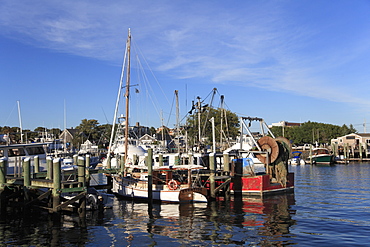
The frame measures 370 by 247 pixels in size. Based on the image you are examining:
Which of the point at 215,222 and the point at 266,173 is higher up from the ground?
the point at 266,173

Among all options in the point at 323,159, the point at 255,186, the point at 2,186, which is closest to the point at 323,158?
the point at 323,159

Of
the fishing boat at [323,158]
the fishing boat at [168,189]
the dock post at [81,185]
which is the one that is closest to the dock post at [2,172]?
the dock post at [81,185]

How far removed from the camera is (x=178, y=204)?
88.1ft

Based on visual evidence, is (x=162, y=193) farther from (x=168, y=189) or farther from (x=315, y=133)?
(x=315, y=133)

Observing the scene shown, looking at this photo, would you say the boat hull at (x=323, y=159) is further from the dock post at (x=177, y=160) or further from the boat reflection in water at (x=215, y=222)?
the boat reflection in water at (x=215, y=222)

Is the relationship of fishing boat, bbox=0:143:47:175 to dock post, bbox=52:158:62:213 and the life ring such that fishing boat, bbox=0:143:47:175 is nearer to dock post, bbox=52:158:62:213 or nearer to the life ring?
dock post, bbox=52:158:62:213

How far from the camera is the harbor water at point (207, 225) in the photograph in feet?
56.2

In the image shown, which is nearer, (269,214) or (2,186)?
(269,214)

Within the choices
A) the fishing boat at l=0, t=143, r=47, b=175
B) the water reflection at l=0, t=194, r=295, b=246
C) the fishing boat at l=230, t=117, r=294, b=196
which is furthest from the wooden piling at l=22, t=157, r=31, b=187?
the fishing boat at l=230, t=117, r=294, b=196

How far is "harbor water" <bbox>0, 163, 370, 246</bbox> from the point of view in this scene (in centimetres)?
1714

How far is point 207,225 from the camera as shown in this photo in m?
20.3

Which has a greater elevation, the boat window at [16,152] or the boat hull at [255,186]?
the boat window at [16,152]

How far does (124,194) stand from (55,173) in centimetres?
1156

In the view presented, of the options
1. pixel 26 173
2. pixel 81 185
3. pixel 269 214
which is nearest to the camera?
pixel 81 185
